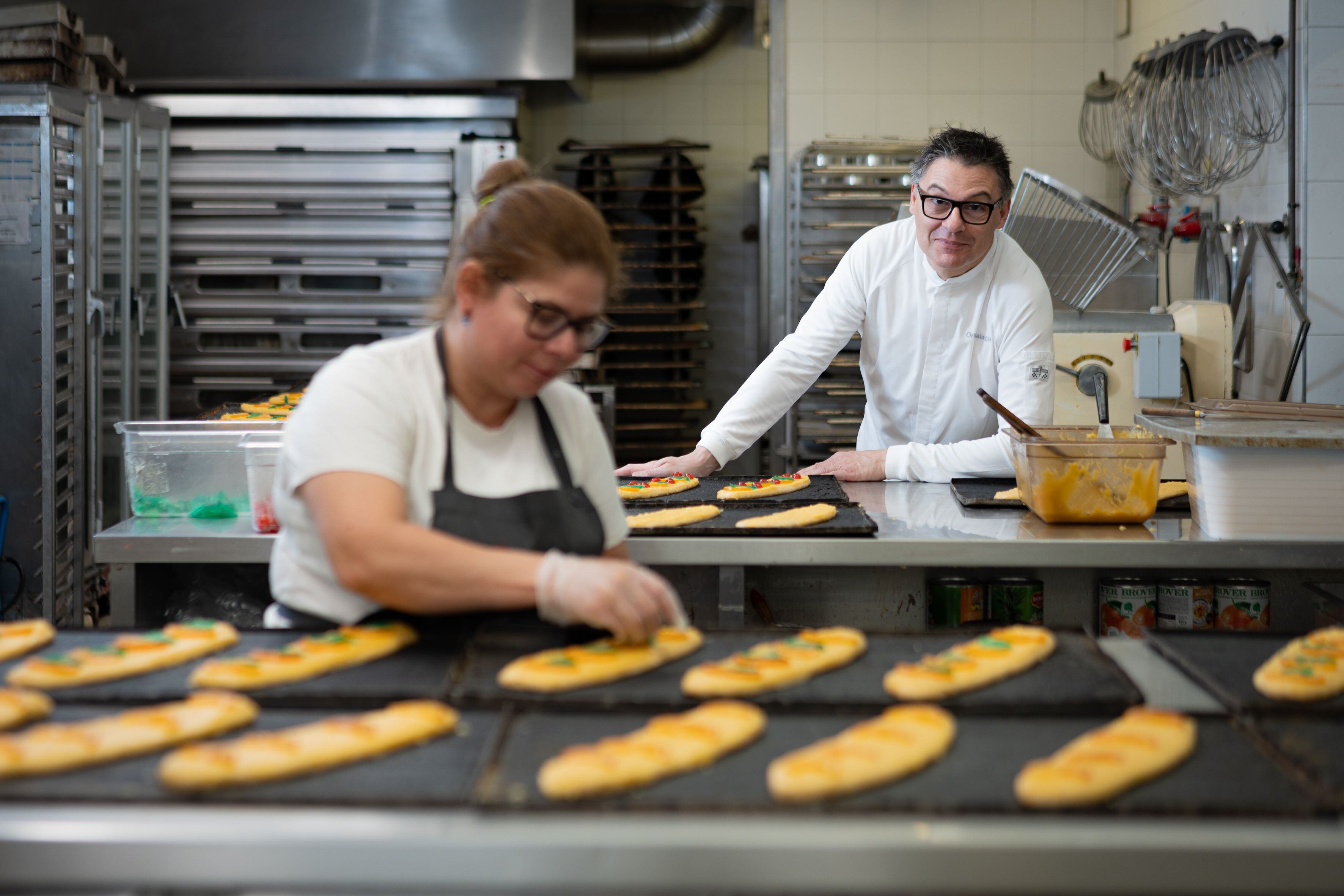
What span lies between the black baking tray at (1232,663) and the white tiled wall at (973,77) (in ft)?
11.5

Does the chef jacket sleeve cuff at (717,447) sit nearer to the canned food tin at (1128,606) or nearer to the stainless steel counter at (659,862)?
the canned food tin at (1128,606)

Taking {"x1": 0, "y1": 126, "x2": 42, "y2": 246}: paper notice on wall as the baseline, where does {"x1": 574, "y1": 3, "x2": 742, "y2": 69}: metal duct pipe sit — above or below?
above

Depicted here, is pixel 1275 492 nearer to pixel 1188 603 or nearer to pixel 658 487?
pixel 1188 603

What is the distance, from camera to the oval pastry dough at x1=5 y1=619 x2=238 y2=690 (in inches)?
52.6

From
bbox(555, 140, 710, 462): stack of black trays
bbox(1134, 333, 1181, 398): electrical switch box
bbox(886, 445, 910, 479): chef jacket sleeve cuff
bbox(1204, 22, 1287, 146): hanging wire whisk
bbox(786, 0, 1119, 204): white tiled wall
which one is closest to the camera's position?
bbox(886, 445, 910, 479): chef jacket sleeve cuff

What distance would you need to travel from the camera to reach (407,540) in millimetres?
1378

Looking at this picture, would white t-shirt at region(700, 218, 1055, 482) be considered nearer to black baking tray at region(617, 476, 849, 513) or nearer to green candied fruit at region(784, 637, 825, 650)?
black baking tray at region(617, 476, 849, 513)

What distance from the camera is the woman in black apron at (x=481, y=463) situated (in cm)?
138

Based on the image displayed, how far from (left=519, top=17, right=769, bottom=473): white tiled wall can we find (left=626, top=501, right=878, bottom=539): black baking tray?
13.1 feet

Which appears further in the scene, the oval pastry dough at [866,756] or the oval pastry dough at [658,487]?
the oval pastry dough at [658,487]

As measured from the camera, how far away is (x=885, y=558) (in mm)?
2234

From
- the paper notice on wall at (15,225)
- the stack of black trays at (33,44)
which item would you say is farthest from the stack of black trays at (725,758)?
the stack of black trays at (33,44)

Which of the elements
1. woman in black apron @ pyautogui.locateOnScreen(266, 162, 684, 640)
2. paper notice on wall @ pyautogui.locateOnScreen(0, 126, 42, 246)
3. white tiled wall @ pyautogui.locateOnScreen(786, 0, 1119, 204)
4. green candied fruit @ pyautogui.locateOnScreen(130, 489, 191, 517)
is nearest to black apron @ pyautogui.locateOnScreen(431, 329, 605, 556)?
woman in black apron @ pyautogui.locateOnScreen(266, 162, 684, 640)

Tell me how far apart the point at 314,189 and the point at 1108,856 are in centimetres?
471
